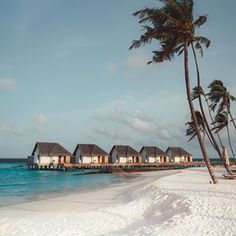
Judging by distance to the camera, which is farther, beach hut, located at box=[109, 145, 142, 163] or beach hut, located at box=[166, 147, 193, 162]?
beach hut, located at box=[166, 147, 193, 162]

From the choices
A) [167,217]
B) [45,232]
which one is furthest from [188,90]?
[45,232]

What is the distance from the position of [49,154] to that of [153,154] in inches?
973

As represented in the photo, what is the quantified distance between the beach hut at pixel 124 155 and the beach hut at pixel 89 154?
2.38m

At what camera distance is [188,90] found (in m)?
16.9

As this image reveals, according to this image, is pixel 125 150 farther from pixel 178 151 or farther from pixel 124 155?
pixel 178 151

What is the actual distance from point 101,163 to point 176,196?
49.9m

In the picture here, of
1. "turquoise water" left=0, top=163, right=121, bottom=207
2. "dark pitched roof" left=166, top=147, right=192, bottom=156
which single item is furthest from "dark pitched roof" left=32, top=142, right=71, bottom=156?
"dark pitched roof" left=166, top=147, right=192, bottom=156

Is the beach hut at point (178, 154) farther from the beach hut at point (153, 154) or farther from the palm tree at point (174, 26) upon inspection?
the palm tree at point (174, 26)

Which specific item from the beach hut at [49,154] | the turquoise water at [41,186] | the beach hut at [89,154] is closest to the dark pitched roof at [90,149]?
the beach hut at [89,154]

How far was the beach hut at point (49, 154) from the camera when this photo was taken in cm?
5868

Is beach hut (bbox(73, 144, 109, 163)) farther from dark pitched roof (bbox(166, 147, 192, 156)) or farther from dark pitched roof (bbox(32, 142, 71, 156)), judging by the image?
dark pitched roof (bbox(166, 147, 192, 156))

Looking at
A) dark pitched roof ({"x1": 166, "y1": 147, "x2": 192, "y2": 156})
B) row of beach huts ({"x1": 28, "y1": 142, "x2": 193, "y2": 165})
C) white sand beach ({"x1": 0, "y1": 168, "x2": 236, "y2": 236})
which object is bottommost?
Result: white sand beach ({"x1": 0, "y1": 168, "x2": 236, "y2": 236})

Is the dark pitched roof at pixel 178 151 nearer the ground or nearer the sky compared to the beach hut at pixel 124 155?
nearer the sky

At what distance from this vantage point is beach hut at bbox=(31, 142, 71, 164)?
58681 mm
